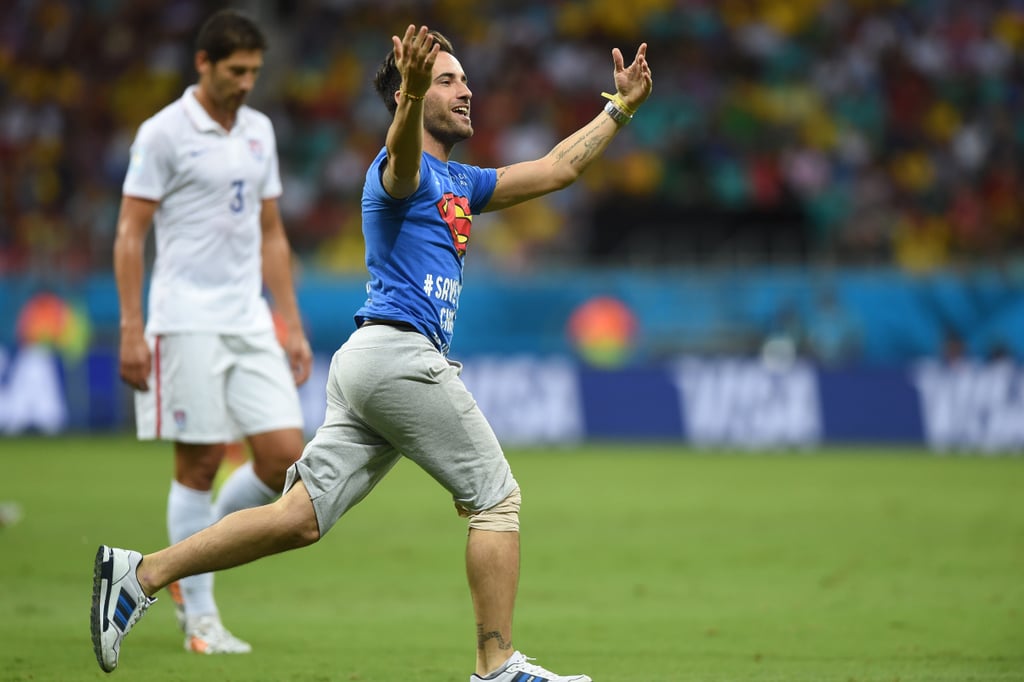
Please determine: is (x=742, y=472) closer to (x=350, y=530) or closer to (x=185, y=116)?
(x=350, y=530)

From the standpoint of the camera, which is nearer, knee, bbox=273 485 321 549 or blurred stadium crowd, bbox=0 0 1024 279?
knee, bbox=273 485 321 549

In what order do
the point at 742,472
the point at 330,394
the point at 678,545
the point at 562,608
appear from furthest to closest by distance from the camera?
the point at 742,472, the point at 678,545, the point at 562,608, the point at 330,394

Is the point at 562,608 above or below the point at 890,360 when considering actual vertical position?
below

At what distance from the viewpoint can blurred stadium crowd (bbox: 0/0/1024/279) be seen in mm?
22422

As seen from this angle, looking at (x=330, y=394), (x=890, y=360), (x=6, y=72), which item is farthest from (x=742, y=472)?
(x=6, y=72)

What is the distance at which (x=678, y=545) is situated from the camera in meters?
10.5

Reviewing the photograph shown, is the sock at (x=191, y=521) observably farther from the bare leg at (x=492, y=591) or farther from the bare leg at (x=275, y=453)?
the bare leg at (x=492, y=591)

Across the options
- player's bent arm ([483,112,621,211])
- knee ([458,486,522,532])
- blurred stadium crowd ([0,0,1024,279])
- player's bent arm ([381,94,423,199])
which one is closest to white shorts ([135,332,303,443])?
player's bent arm ([483,112,621,211])

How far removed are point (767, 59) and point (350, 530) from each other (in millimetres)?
16129

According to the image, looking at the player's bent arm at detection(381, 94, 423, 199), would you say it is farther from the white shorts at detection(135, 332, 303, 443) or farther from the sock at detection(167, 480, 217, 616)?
the sock at detection(167, 480, 217, 616)

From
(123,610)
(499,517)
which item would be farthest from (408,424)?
(123,610)

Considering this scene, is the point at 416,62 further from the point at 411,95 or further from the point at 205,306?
the point at 205,306

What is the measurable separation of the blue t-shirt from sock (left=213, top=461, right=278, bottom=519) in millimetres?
1712

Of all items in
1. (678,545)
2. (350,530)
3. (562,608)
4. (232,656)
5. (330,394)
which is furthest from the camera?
(350,530)
